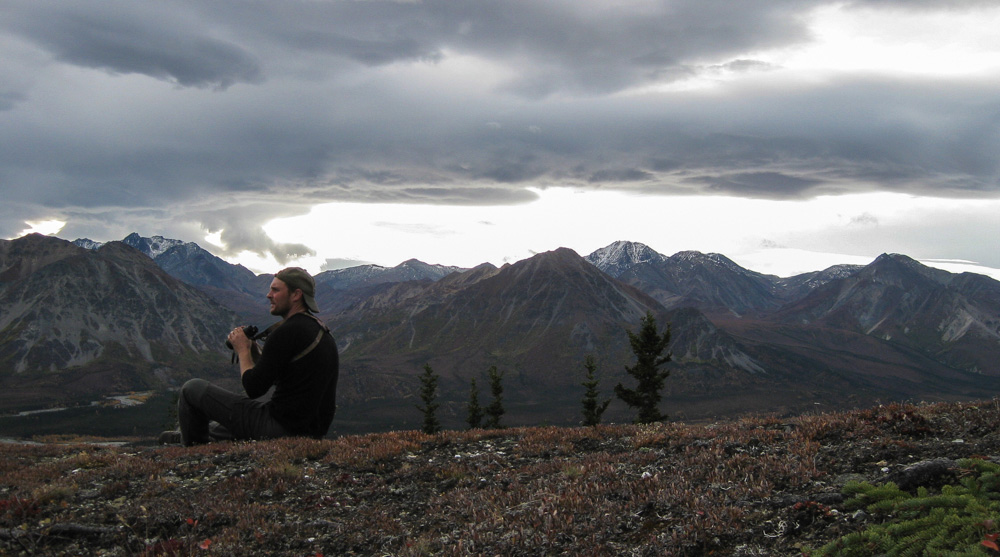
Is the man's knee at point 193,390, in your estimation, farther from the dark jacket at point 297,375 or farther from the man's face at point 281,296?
the man's face at point 281,296

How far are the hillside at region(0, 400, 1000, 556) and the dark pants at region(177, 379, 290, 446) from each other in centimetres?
82

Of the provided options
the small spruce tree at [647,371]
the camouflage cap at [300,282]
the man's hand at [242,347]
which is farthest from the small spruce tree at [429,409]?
the camouflage cap at [300,282]

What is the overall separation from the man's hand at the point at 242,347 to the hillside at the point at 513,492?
175 centimetres

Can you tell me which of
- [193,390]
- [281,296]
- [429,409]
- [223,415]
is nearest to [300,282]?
[281,296]

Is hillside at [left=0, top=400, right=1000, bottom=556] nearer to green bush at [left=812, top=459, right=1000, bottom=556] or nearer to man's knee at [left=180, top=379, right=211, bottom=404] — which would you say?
green bush at [left=812, top=459, right=1000, bottom=556]

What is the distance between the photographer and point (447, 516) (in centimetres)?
825

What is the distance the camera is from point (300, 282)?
11508 mm

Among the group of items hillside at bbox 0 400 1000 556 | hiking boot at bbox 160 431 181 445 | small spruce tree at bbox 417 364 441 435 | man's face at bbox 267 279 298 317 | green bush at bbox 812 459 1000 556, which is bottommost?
small spruce tree at bbox 417 364 441 435

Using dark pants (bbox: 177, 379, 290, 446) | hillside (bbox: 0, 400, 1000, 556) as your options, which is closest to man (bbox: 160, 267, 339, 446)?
dark pants (bbox: 177, 379, 290, 446)

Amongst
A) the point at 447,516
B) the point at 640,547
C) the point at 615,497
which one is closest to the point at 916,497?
the point at 640,547

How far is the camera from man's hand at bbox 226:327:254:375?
36.9ft

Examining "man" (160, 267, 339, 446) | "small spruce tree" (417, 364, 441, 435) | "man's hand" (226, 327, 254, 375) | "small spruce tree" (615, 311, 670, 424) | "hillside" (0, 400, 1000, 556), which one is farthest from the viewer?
"small spruce tree" (417, 364, 441, 435)

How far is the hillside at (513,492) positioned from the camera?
21.9 ft

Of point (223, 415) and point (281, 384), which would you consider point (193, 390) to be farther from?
point (281, 384)
